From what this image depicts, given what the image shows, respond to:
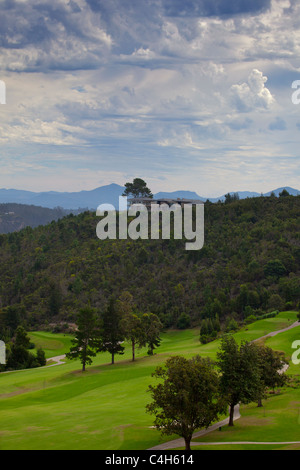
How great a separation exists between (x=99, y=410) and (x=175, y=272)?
3164 inches

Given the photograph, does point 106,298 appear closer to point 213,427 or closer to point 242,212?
point 242,212

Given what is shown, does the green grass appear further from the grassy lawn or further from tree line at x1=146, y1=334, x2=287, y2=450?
the grassy lawn

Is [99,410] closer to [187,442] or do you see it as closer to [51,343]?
[187,442]

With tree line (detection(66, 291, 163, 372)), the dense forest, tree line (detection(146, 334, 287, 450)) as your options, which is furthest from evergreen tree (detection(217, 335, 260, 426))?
the dense forest

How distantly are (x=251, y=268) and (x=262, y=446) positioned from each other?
268 feet

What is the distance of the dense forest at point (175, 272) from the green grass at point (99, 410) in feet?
111

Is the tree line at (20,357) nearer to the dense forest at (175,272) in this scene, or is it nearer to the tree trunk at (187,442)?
the dense forest at (175,272)

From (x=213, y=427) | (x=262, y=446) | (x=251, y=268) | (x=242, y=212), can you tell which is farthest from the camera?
(x=242, y=212)

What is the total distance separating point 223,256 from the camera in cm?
11731

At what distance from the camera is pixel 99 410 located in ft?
127

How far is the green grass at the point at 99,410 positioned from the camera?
2948 cm

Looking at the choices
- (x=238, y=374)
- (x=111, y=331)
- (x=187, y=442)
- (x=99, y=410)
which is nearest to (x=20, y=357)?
(x=111, y=331)

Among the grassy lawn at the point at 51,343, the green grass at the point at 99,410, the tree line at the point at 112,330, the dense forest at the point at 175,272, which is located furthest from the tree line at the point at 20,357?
the dense forest at the point at 175,272
